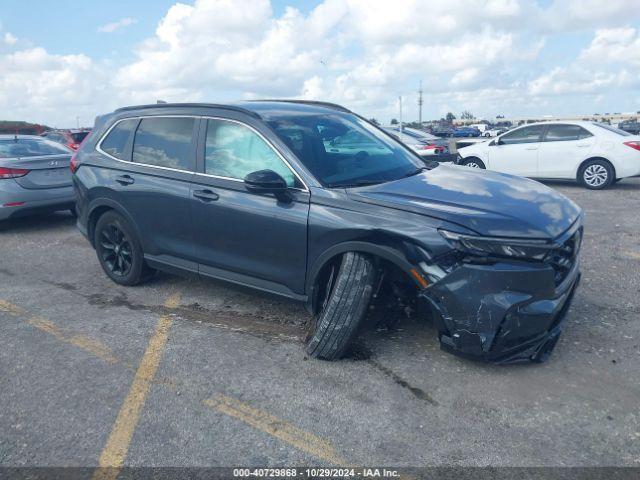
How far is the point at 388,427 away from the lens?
10.3 feet

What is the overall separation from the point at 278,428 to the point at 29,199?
668 cm

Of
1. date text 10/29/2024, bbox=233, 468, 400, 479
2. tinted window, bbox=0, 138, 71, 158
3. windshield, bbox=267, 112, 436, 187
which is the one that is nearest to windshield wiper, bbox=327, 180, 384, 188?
windshield, bbox=267, 112, 436, 187

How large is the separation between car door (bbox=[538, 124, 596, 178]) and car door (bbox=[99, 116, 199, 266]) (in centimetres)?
934

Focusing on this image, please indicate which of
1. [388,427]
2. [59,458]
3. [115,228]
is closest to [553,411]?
[388,427]

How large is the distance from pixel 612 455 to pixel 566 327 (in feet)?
5.32

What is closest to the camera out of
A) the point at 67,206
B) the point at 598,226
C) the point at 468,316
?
the point at 468,316

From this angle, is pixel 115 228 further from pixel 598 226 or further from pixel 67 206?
pixel 598 226

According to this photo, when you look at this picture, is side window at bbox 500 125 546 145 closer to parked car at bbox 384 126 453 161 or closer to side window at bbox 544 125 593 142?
side window at bbox 544 125 593 142

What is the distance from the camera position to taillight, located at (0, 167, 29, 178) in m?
8.09

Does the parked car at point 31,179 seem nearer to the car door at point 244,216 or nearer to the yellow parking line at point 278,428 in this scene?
the car door at point 244,216

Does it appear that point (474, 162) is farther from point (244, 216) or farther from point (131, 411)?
point (131, 411)

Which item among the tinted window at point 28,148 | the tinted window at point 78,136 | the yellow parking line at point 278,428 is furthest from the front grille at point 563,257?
the tinted window at point 78,136

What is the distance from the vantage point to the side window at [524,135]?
12156mm

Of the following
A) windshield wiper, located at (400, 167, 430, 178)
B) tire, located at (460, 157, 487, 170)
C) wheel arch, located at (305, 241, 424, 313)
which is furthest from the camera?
tire, located at (460, 157, 487, 170)
